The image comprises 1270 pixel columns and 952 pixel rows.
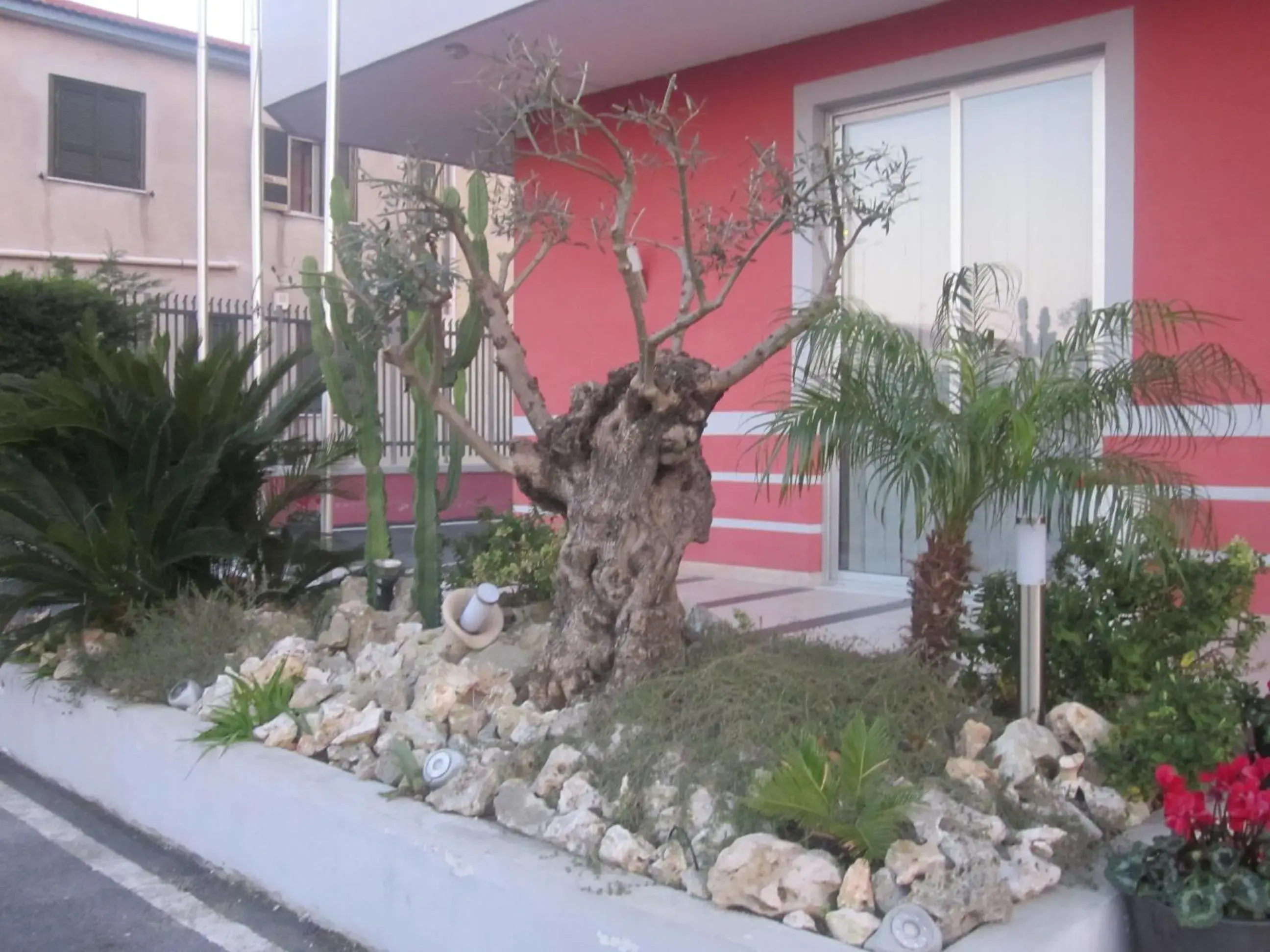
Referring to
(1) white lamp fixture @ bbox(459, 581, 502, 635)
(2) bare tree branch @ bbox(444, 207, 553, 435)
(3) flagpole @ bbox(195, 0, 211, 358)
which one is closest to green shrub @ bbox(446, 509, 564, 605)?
(1) white lamp fixture @ bbox(459, 581, 502, 635)

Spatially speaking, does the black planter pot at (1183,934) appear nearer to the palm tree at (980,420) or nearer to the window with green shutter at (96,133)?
the palm tree at (980,420)

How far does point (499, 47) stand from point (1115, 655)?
6500 millimetres

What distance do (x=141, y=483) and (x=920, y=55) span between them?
5.55m

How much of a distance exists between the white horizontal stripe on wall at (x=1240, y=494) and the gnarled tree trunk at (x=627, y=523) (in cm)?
349

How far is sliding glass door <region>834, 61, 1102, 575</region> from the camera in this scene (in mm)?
7395

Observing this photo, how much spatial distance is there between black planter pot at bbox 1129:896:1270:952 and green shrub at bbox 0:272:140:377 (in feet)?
23.5

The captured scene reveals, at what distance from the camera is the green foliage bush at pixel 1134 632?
3.78 m

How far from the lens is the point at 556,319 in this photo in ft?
34.4

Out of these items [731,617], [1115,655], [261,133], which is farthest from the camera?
[261,133]

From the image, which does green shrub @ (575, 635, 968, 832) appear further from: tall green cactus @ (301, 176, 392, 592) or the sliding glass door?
the sliding glass door

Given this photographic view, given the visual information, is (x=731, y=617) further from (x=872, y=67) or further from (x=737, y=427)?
(x=872, y=67)

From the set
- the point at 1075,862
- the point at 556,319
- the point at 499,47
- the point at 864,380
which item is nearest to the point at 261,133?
the point at 499,47

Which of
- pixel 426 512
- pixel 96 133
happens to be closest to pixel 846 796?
pixel 426 512

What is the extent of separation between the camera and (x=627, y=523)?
456cm
